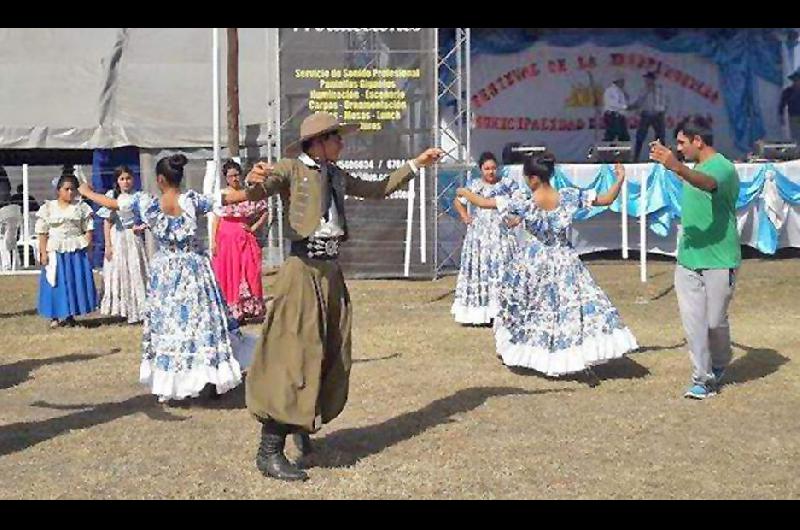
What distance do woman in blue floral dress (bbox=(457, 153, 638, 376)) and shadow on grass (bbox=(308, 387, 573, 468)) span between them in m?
0.42

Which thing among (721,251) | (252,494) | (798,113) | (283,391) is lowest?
(252,494)

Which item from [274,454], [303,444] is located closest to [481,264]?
[303,444]

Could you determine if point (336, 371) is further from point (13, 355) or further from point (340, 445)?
point (13, 355)

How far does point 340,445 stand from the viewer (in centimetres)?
708

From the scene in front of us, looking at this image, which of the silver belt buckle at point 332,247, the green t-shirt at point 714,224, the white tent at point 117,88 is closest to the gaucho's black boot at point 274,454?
the silver belt buckle at point 332,247

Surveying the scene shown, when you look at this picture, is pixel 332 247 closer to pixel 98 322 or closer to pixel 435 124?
pixel 98 322

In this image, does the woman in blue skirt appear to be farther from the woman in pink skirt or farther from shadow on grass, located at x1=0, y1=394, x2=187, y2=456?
shadow on grass, located at x1=0, y1=394, x2=187, y2=456

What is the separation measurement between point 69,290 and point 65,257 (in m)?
0.37

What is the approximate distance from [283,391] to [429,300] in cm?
845

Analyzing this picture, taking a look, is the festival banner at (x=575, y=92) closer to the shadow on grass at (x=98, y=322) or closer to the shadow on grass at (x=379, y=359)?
the shadow on grass at (x=98, y=322)

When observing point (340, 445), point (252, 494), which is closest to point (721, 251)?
point (340, 445)

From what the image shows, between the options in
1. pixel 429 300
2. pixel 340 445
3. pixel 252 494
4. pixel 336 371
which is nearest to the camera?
pixel 252 494

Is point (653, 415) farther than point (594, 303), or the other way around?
point (594, 303)

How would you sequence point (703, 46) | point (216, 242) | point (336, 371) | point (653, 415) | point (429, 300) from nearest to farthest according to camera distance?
point (336, 371) < point (653, 415) < point (216, 242) < point (429, 300) < point (703, 46)
